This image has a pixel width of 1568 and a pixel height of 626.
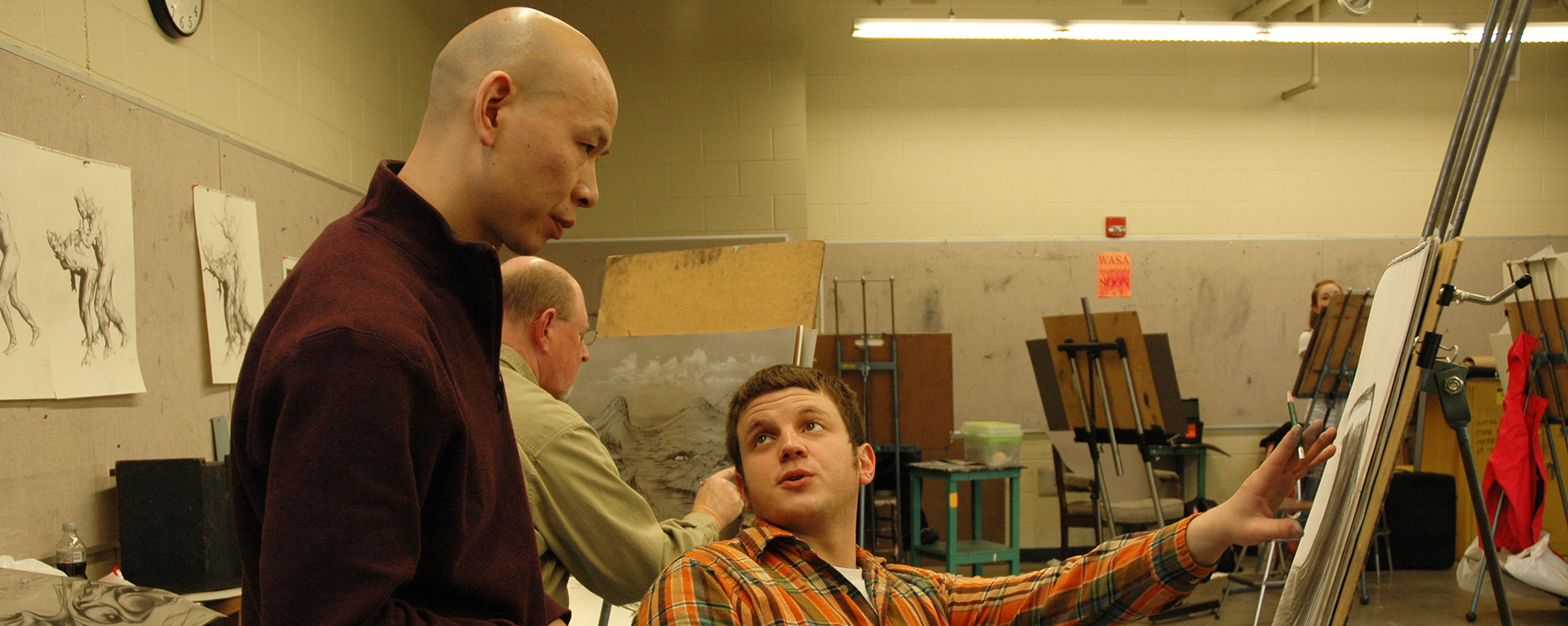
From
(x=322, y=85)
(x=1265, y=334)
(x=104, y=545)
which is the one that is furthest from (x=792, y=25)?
(x=104, y=545)

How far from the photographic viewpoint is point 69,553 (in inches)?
85.8

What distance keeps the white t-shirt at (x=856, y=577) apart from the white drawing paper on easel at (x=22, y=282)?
5.83 ft

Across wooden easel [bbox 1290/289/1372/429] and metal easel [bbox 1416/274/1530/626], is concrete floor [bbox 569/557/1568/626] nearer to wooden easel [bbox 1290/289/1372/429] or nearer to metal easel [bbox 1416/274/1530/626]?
wooden easel [bbox 1290/289/1372/429]

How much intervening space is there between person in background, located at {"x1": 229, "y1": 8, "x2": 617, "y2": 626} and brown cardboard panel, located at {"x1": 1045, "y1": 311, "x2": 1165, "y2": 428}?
10.2ft

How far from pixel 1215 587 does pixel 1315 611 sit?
4242 mm

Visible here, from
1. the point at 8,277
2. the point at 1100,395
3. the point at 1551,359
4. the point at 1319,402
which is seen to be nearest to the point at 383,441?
the point at 8,277

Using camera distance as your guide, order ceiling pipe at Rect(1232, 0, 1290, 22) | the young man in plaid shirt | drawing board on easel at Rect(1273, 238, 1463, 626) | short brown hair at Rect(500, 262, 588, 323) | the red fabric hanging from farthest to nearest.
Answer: ceiling pipe at Rect(1232, 0, 1290, 22)
the red fabric hanging
short brown hair at Rect(500, 262, 588, 323)
the young man in plaid shirt
drawing board on easel at Rect(1273, 238, 1463, 626)

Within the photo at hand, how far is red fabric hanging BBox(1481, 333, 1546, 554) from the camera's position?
3488 millimetres

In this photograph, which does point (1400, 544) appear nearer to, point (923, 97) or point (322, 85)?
point (923, 97)

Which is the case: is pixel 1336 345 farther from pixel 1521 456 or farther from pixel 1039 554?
pixel 1039 554

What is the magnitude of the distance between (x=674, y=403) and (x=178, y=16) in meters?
1.64

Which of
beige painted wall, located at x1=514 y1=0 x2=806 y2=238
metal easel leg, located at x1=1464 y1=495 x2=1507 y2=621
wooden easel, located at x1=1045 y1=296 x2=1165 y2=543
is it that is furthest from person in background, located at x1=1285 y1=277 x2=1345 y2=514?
beige painted wall, located at x1=514 y1=0 x2=806 y2=238

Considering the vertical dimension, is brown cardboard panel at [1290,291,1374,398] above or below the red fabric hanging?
above

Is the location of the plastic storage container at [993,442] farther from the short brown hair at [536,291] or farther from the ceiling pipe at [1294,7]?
the short brown hair at [536,291]
